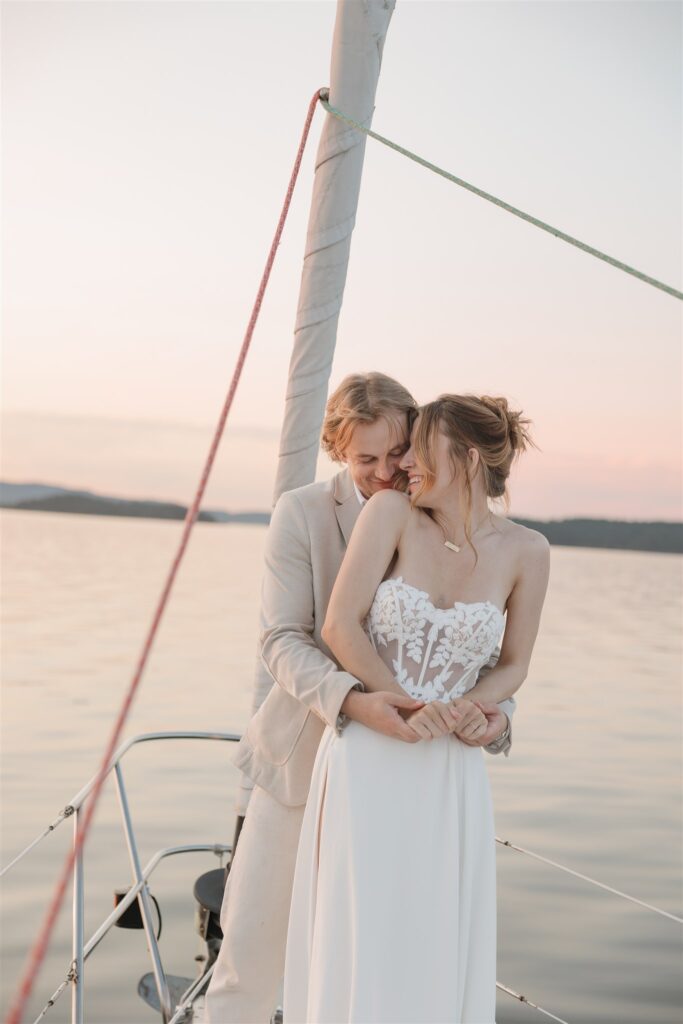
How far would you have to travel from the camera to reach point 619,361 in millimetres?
11641

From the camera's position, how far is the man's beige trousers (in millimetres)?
2621

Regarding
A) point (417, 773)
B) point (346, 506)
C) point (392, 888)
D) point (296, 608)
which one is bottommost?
point (392, 888)

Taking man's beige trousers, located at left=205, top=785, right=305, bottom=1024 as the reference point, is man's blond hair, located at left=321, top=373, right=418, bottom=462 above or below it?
above

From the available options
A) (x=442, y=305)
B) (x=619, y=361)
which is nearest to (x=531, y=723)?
(x=619, y=361)

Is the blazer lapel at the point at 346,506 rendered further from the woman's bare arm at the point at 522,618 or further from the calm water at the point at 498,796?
the calm water at the point at 498,796

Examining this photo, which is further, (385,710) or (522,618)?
(522,618)

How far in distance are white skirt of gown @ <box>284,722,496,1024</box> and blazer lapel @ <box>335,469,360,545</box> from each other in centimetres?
50

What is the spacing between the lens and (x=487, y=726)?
2.41 m

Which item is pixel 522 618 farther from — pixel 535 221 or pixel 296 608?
pixel 535 221

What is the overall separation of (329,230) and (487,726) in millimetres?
1472

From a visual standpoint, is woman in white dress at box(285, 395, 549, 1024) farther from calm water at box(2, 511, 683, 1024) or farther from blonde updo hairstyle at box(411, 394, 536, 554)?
calm water at box(2, 511, 683, 1024)

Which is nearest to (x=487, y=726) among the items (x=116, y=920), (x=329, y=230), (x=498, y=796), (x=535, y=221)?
(x=535, y=221)

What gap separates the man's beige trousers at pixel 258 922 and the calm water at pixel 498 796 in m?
0.84

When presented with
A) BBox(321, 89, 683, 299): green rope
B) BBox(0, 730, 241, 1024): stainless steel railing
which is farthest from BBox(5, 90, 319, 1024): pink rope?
BBox(321, 89, 683, 299): green rope
